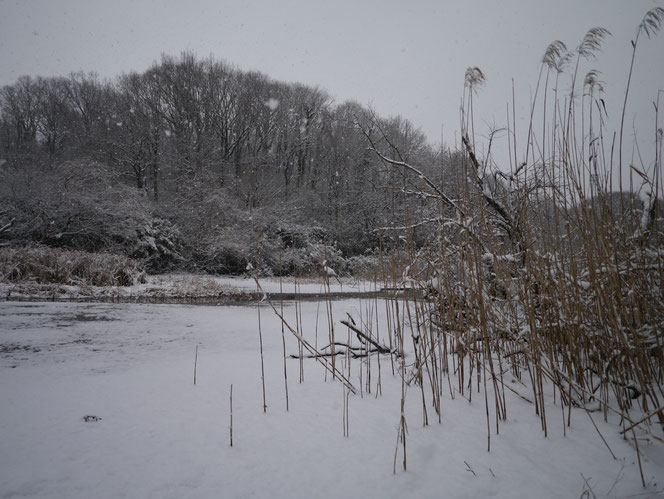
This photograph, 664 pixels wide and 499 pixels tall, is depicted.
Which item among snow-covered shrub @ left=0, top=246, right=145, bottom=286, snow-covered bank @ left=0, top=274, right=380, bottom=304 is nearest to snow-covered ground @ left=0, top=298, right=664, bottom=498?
snow-covered bank @ left=0, top=274, right=380, bottom=304

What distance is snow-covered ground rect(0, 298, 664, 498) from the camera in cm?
90

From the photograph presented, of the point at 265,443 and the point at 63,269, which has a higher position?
the point at 63,269

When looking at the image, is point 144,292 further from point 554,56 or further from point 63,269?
point 554,56

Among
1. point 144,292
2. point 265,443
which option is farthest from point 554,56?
point 144,292

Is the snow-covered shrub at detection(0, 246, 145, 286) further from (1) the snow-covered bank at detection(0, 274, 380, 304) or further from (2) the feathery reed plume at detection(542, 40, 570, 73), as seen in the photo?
(2) the feathery reed plume at detection(542, 40, 570, 73)

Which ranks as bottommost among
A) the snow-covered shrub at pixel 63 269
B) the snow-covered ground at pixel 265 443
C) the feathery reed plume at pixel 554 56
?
the snow-covered ground at pixel 265 443

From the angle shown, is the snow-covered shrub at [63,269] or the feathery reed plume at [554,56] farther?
the snow-covered shrub at [63,269]

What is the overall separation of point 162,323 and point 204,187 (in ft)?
30.1

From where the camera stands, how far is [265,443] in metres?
1.13

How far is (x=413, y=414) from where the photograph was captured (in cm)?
134

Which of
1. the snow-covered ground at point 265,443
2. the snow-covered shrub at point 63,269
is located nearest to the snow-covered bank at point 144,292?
the snow-covered shrub at point 63,269

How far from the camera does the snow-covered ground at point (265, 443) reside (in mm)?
899

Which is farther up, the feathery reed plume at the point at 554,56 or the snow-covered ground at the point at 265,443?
the feathery reed plume at the point at 554,56

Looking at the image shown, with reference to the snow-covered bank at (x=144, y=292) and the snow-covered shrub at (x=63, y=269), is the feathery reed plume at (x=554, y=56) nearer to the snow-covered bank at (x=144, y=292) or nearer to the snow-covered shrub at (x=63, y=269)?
the snow-covered bank at (x=144, y=292)
